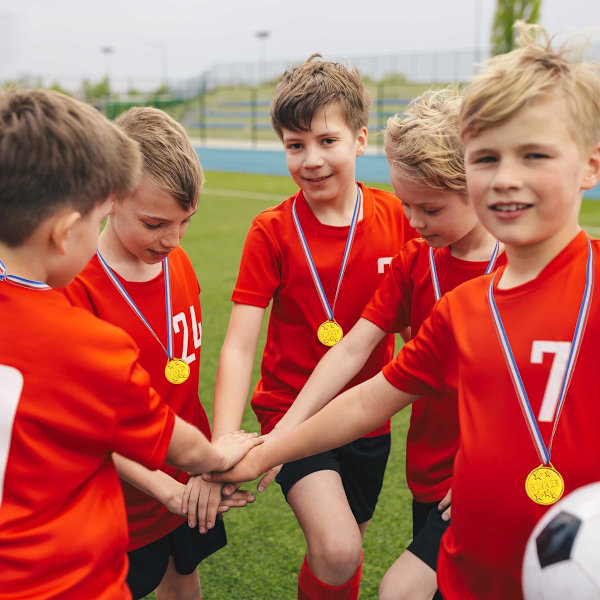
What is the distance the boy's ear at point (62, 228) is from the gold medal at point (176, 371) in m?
0.86

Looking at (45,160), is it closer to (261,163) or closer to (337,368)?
(337,368)

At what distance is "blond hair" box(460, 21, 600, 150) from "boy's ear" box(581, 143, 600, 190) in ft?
0.07

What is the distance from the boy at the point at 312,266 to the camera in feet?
8.52

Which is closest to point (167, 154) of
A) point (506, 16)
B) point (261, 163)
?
point (261, 163)

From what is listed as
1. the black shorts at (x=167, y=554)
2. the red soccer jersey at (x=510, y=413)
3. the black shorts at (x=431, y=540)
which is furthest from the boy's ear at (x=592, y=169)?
the black shorts at (x=167, y=554)

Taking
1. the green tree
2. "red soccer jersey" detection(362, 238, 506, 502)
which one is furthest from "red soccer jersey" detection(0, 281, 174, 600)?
the green tree

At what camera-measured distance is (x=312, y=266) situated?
260 centimetres

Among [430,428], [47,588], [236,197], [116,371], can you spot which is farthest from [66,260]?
[236,197]

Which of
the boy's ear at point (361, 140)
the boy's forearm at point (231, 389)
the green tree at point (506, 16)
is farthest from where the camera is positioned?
the green tree at point (506, 16)

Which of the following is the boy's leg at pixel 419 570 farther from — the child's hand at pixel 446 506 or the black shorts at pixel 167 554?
the black shorts at pixel 167 554

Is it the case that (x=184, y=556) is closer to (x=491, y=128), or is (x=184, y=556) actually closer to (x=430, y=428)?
(x=430, y=428)

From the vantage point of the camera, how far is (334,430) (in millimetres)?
1971

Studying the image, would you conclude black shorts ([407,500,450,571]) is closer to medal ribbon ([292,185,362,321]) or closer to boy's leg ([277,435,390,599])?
boy's leg ([277,435,390,599])

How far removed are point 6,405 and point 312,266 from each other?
1.37 metres
